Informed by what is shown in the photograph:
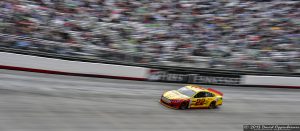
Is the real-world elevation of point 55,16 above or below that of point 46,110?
above

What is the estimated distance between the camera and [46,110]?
50.8ft

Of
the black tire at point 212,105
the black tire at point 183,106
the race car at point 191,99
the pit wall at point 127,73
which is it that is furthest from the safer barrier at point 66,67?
the black tire at point 183,106

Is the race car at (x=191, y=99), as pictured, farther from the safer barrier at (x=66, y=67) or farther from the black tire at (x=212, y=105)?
the safer barrier at (x=66, y=67)

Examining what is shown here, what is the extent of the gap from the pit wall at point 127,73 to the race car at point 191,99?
400 cm

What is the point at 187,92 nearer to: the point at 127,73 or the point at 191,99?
the point at 191,99

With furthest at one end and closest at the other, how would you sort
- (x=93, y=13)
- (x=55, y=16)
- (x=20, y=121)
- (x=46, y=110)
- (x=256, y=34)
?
(x=256, y=34) → (x=93, y=13) → (x=55, y=16) → (x=46, y=110) → (x=20, y=121)

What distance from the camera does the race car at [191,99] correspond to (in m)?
17.8

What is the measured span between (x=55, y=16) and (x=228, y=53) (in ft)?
32.6

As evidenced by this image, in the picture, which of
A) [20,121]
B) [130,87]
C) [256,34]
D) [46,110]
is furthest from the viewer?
[256,34]

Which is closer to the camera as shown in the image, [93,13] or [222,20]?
[93,13]

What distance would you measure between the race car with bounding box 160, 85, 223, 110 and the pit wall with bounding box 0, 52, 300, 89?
13.1 feet

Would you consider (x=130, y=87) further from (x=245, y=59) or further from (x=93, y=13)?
(x=245, y=59)

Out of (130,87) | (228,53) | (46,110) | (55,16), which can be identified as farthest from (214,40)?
(46,110)

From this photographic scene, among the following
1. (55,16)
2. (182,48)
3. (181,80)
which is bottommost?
(181,80)
